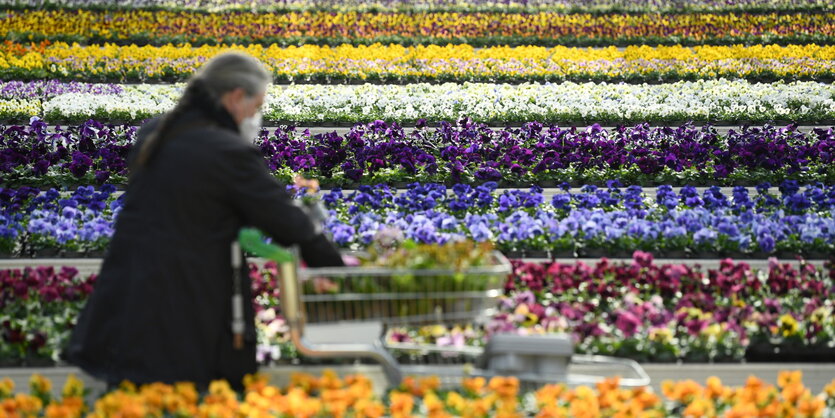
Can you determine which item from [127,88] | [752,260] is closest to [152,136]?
[752,260]

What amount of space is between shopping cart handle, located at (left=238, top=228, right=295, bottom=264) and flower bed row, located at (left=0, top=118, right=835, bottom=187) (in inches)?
194

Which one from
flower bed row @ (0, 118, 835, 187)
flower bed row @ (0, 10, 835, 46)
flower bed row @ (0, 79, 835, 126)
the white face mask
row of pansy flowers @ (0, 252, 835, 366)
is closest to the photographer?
the white face mask

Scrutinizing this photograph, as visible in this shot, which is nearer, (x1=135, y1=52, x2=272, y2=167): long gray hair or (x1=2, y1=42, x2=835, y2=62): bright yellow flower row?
(x1=135, y1=52, x2=272, y2=167): long gray hair

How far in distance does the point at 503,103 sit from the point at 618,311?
767 cm

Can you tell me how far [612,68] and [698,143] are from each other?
239 inches

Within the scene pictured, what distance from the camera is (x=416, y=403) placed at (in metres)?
4.21

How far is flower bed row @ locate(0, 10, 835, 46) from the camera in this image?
18.7 meters

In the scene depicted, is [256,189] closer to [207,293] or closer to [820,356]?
[207,293]

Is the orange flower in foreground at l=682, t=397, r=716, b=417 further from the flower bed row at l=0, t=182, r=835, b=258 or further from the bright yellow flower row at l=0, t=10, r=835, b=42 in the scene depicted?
the bright yellow flower row at l=0, t=10, r=835, b=42

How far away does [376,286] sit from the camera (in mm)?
3992

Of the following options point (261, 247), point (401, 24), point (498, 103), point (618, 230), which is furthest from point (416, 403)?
point (401, 24)

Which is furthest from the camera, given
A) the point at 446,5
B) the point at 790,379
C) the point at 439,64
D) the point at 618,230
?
the point at 446,5

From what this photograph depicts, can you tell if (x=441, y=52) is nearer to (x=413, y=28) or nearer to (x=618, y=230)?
(x=413, y=28)

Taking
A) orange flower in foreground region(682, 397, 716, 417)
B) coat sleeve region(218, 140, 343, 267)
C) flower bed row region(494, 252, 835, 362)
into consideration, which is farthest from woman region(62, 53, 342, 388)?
orange flower in foreground region(682, 397, 716, 417)
